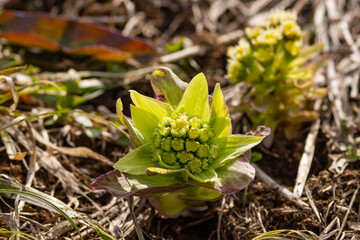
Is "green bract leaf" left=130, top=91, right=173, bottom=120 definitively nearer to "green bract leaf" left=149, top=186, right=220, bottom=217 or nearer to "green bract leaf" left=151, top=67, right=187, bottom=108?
"green bract leaf" left=151, top=67, right=187, bottom=108

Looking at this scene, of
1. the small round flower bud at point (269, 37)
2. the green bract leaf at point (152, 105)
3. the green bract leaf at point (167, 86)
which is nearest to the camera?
the green bract leaf at point (152, 105)

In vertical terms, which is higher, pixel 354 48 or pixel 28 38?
pixel 354 48

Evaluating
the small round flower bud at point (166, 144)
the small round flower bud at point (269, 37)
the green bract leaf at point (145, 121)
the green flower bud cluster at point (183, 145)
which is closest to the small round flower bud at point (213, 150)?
the green flower bud cluster at point (183, 145)

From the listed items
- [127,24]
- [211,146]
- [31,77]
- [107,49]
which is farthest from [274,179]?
[127,24]

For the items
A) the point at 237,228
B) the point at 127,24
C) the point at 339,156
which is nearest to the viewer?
the point at 237,228

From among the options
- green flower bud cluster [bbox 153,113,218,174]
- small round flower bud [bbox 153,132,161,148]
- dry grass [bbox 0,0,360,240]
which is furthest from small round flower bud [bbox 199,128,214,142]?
dry grass [bbox 0,0,360,240]

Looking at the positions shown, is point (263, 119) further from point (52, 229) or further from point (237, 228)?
point (52, 229)

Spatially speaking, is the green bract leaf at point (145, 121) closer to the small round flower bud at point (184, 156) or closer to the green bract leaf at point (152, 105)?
the green bract leaf at point (152, 105)
